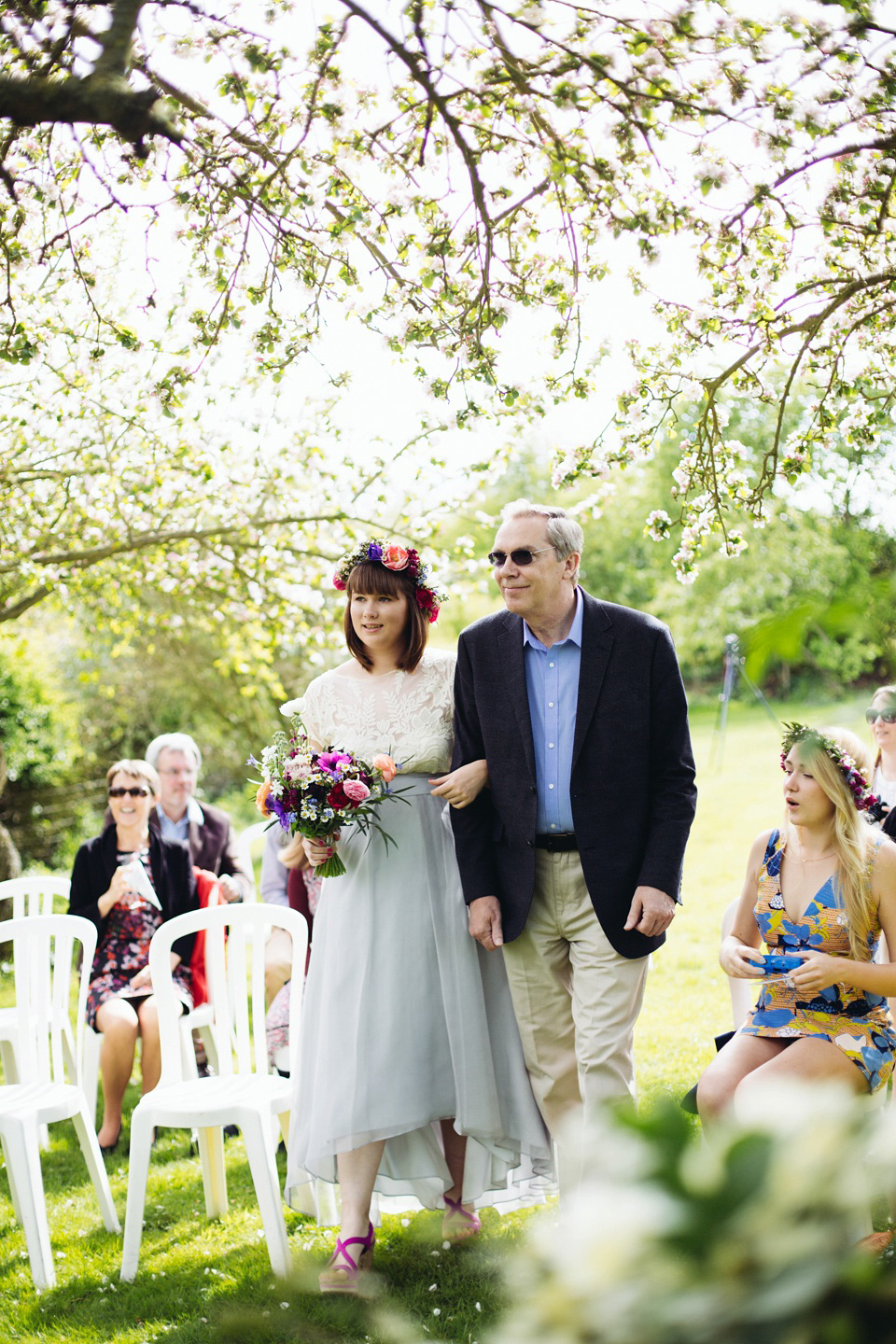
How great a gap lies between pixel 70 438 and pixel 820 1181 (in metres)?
7.40

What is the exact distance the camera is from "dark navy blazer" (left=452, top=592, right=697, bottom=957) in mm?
3398

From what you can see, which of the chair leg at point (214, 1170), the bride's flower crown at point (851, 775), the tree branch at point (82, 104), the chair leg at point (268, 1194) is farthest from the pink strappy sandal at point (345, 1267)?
the tree branch at point (82, 104)

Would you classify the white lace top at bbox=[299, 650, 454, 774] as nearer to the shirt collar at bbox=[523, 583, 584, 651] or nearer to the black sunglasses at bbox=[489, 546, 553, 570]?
the shirt collar at bbox=[523, 583, 584, 651]

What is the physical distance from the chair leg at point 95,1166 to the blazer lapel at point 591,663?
90.3 inches

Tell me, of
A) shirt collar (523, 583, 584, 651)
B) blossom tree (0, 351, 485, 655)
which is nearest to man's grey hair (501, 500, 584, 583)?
shirt collar (523, 583, 584, 651)

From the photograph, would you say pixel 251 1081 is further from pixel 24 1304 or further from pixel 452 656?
pixel 452 656

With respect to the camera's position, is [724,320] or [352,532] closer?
[724,320]

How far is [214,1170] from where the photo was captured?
4.25 meters

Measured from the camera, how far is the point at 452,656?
12.9 ft

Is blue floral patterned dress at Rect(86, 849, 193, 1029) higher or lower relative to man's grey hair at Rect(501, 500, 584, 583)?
lower

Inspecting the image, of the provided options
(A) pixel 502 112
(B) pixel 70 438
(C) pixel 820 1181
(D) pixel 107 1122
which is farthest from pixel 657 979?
(C) pixel 820 1181

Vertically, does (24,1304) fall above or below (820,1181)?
below

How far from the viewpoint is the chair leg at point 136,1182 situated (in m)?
3.68

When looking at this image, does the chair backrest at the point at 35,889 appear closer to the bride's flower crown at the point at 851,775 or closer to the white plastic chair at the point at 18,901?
the white plastic chair at the point at 18,901
